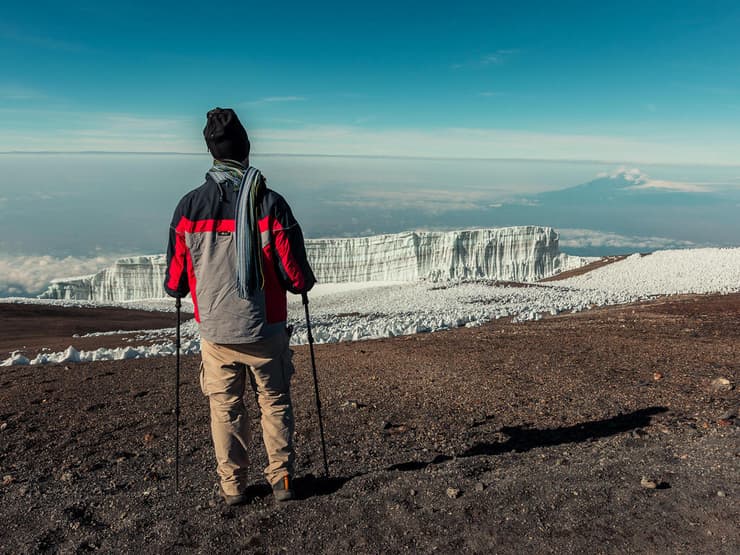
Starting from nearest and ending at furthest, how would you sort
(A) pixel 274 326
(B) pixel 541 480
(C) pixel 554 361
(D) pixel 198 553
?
(D) pixel 198 553, (A) pixel 274 326, (B) pixel 541 480, (C) pixel 554 361

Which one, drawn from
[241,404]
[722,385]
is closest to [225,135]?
[241,404]

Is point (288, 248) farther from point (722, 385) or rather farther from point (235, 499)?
point (722, 385)

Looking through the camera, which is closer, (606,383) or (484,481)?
(484,481)

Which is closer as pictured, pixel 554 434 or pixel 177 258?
pixel 177 258

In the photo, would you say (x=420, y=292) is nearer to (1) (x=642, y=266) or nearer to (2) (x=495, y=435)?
(1) (x=642, y=266)

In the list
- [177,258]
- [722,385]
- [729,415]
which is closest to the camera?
[177,258]

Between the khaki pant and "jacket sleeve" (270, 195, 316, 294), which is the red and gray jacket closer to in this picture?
"jacket sleeve" (270, 195, 316, 294)

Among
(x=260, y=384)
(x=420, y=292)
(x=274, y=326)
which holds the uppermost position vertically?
(x=274, y=326)

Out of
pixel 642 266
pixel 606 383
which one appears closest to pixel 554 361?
pixel 606 383

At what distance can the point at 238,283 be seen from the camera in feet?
13.7

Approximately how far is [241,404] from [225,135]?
2.15m

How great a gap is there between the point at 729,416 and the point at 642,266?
37491 mm

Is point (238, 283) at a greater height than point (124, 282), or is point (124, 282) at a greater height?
point (238, 283)

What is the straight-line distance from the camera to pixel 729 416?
643 cm
